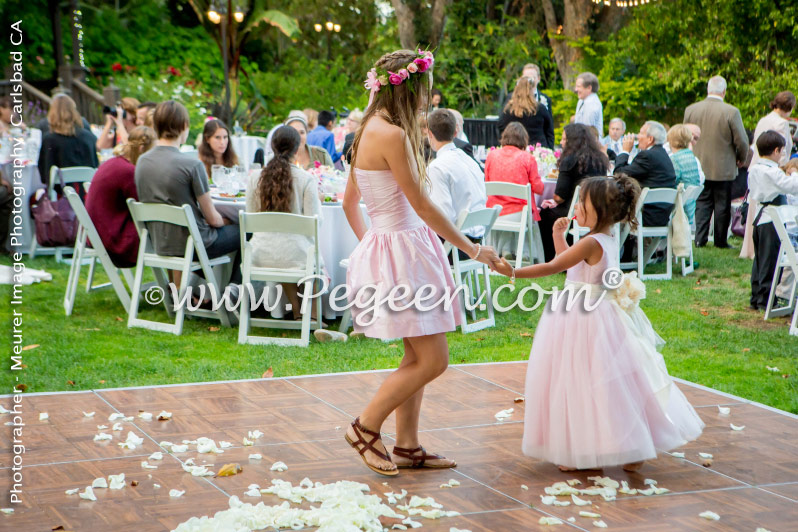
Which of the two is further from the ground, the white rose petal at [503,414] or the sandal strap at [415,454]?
the white rose petal at [503,414]

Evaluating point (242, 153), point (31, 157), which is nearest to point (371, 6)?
point (242, 153)

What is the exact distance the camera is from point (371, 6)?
2577 cm

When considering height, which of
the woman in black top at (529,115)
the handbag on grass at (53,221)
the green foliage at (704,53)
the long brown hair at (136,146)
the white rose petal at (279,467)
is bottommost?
the white rose petal at (279,467)

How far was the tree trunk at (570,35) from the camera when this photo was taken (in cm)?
1788

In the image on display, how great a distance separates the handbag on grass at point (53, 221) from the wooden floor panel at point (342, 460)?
13.9 ft

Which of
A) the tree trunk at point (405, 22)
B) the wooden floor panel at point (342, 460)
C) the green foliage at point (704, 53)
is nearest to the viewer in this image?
the wooden floor panel at point (342, 460)

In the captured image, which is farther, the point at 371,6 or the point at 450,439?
the point at 371,6

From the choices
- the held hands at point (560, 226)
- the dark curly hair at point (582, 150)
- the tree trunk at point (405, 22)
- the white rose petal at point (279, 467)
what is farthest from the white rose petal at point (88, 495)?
the tree trunk at point (405, 22)

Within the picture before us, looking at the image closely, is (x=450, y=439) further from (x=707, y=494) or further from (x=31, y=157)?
(x=31, y=157)

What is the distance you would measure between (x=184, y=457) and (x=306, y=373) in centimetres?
161

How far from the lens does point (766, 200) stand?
786cm

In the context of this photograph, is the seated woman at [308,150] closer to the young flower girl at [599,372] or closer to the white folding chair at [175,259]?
the white folding chair at [175,259]

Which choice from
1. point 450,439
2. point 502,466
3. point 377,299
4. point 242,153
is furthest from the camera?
point 242,153

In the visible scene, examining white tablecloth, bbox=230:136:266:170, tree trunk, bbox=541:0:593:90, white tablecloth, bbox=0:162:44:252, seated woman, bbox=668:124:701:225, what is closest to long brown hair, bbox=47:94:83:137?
white tablecloth, bbox=0:162:44:252
